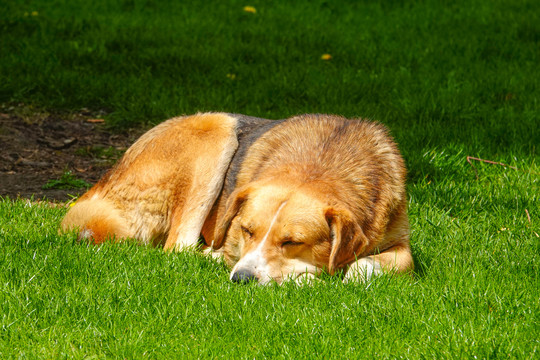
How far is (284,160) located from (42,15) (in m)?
7.67

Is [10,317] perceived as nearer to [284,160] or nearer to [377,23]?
[284,160]

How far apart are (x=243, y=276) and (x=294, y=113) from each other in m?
4.28

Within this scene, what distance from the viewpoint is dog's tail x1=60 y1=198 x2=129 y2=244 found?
491 cm


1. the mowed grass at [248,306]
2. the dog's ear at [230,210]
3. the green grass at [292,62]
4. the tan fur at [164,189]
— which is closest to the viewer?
the mowed grass at [248,306]

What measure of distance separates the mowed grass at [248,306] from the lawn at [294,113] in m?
0.01

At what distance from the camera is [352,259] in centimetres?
431

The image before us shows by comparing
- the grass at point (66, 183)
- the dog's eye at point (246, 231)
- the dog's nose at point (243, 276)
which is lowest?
the grass at point (66, 183)

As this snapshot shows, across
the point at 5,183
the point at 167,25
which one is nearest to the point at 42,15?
the point at 167,25

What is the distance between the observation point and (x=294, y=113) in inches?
319

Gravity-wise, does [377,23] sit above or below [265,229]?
below

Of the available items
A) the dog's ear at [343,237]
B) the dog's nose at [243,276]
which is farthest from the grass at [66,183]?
the dog's ear at [343,237]

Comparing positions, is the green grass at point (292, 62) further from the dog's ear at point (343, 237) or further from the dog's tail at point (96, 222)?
the dog's ear at point (343, 237)

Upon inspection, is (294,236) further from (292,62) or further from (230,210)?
(292,62)

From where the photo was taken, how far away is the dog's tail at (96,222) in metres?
4.91
